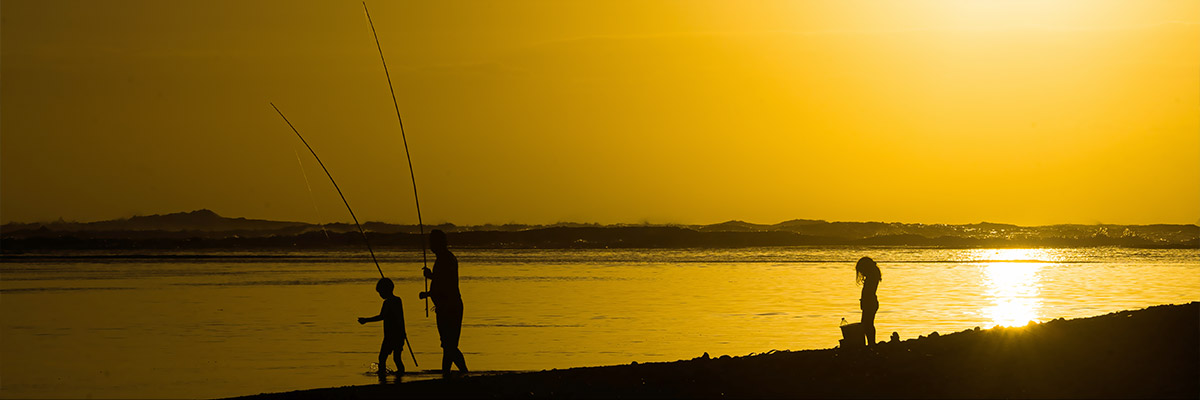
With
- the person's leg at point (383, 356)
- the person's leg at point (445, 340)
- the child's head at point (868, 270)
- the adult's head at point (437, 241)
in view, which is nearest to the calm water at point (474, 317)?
the person's leg at point (383, 356)

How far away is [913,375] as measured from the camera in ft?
34.3

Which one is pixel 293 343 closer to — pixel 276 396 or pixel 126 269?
pixel 276 396

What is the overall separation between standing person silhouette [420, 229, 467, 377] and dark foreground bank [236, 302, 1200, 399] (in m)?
1.13

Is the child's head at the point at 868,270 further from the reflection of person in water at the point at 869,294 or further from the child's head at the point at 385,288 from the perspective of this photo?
the child's head at the point at 385,288

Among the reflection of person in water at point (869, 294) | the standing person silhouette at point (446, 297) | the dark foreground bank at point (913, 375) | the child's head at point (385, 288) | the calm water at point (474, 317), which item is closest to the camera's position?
the dark foreground bank at point (913, 375)

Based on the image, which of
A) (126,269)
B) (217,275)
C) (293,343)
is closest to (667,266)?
(217,275)

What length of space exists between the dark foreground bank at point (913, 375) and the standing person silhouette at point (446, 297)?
1128 millimetres

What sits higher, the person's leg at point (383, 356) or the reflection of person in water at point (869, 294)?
the reflection of person in water at point (869, 294)

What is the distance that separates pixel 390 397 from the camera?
1027 cm

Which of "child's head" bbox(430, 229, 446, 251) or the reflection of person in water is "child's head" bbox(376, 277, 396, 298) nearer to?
"child's head" bbox(430, 229, 446, 251)

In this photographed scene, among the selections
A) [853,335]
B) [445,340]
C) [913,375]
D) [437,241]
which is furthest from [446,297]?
[913,375]

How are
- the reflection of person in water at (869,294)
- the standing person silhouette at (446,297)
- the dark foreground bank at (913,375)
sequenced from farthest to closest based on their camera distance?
the reflection of person in water at (869,294) → the standing person silhouette at (446,297) → the dark foreground bank at (913,375)

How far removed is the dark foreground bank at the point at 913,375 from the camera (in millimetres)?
9688

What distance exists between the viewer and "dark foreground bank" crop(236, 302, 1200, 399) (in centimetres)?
969
